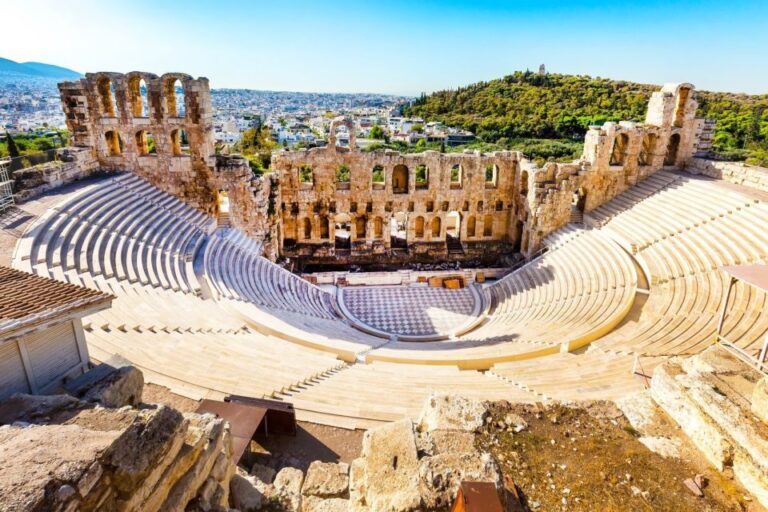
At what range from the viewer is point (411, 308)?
19328 mm

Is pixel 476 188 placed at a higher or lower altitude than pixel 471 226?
higher

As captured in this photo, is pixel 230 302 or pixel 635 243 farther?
pixel 635 243

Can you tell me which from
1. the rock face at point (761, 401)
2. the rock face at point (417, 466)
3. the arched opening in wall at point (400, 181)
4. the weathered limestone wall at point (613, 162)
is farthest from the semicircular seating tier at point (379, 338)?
the arched opening in wall at point (400, 181)

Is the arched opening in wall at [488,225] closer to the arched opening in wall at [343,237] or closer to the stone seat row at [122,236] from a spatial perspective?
the arched opening in wall at [343,237]

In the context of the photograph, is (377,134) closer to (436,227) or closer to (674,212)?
(436,227)

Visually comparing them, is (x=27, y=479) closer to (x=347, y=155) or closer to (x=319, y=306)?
(x=319, y=306)

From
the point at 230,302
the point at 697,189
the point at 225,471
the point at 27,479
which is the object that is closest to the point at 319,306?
the point at 230,302

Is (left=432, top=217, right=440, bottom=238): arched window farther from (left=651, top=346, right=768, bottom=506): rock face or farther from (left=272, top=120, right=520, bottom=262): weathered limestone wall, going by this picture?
Result: (left=651, top=346, right=768, bottom=506): rock face

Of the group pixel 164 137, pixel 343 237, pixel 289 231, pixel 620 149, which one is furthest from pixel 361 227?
pixel 620 149

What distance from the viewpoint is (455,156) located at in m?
23.4

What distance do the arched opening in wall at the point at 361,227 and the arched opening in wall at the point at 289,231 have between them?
3.38m

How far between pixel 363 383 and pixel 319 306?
8.58 metres

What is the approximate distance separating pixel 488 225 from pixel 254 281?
1401cm

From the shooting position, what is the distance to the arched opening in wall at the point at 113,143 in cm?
2047
